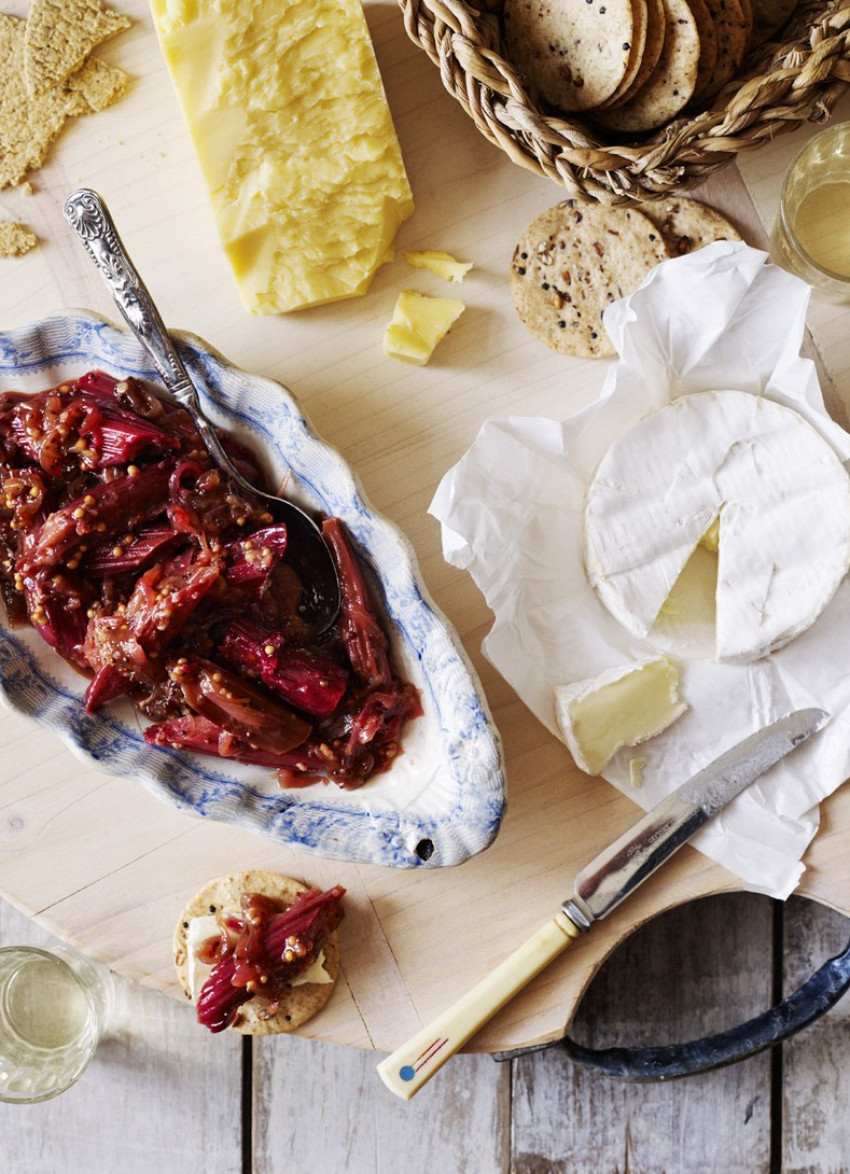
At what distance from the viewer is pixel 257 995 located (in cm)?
160

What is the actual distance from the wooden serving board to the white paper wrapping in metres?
0.07

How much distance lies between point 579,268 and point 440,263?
23cm

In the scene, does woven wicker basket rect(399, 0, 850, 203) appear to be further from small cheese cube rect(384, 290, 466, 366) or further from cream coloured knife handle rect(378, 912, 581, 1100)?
cream coloured knife handle rect(378, 912, 581, 1100)

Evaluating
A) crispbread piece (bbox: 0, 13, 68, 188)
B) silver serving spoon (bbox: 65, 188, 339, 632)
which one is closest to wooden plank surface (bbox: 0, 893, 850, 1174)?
silver serving spoon (bbox: 65, 188, 339, 632)

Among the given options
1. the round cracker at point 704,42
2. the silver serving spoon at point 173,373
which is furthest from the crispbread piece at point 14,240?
the round cracker at point 704,42

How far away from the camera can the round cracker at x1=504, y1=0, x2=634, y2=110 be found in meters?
1.44

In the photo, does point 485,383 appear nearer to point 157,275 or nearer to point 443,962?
point 157,275

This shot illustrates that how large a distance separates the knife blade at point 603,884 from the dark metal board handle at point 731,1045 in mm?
177

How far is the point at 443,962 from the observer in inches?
64.2

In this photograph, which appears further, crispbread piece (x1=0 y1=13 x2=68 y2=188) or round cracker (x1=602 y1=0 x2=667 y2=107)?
crispbread piece (x1=0 y1=13 x2=68 y2=188)

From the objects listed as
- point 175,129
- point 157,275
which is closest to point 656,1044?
point 157,275

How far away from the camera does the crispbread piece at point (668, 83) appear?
1.44 meters

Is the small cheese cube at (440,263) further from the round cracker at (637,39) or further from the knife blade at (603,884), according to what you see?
the knife blade at (603,884)

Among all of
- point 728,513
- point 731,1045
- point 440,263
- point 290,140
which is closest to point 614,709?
point 728,513
